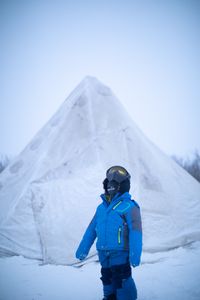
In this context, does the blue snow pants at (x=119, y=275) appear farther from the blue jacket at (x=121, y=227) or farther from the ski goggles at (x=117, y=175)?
the ski goggles at (x=117, y=175)

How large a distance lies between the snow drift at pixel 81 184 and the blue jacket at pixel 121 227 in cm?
208

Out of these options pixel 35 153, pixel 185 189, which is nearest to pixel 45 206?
pixel 35 153

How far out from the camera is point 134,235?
→ 2.09m

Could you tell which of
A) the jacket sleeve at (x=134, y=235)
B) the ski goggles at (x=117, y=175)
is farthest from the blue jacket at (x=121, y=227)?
the ski goggles at (x=117, y=175)

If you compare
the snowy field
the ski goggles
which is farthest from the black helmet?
the snowy field

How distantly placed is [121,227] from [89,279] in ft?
5.63

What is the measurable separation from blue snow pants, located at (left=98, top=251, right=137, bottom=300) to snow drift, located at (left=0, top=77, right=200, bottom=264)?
1.93m

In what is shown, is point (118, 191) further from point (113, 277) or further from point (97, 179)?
point (97, 179)

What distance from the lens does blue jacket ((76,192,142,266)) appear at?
2082 mm

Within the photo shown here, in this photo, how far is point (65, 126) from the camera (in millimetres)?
5719

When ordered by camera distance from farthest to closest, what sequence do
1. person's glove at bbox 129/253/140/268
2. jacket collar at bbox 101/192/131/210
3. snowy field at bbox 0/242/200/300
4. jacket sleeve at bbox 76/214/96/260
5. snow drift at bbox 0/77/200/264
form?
snow drift at bbox 0/77/200/264 < snowy field at bbox 0/242/200/300 < jacket sleeve at bbox 76/214/96/260 < jacket collar at bbox 101/192/131/210 < person's glove at bbox 129/253/140/268

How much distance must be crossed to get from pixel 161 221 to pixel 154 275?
1.32m

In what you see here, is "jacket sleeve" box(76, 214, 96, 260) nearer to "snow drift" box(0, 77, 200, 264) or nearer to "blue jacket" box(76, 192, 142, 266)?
"blue jacket" box(76, 192, 142, 266)

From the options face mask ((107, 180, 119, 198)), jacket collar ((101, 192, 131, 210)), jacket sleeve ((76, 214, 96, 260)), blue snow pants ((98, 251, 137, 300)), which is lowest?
blue snow pants ((98, 251, 137, 300))
